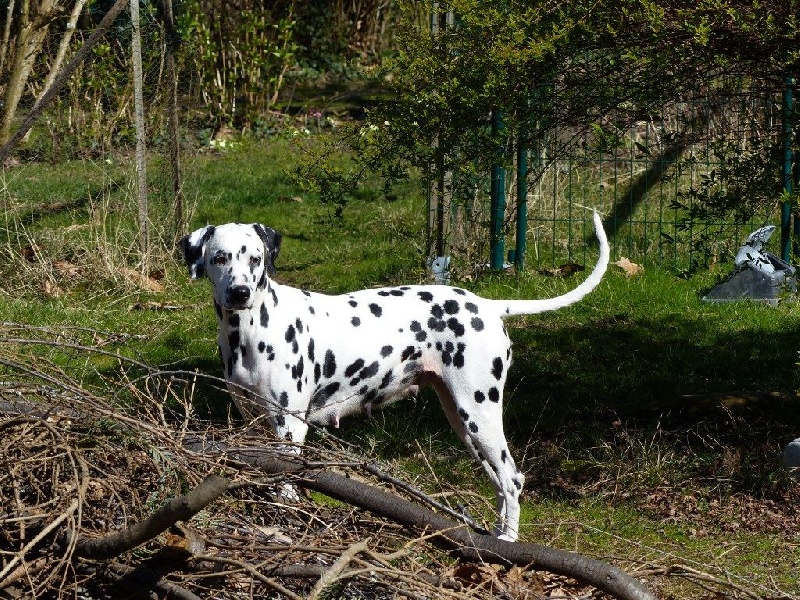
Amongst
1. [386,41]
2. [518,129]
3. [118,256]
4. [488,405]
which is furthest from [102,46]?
[386,41]

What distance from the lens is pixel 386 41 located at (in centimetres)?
2014

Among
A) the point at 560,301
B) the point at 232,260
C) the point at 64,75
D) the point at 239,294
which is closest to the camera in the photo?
the point at 239,294

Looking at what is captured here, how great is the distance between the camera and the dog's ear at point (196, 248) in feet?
20.1

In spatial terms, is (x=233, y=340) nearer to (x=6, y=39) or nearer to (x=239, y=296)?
(x=239, y=296)

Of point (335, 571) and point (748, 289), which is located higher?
point (335, 571)

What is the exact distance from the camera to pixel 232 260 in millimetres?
6000

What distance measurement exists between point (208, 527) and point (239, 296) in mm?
2354

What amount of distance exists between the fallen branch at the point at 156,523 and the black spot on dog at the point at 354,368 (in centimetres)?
286

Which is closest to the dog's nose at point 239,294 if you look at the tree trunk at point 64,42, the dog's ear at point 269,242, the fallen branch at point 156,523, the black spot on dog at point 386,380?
the dog's ear at point 269,242

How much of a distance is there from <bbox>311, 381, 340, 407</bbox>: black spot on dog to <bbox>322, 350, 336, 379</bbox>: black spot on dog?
53mm

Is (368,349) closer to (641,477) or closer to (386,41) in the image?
(641,477)

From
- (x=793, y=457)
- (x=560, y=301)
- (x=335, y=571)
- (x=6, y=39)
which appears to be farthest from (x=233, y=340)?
(x=6, y=39)

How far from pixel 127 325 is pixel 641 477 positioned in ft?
13.9

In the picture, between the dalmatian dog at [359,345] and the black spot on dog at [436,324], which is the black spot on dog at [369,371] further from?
the black spot on dog at [436,324]
